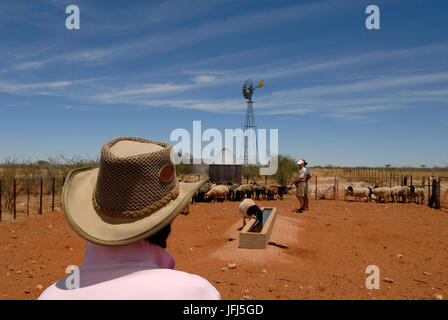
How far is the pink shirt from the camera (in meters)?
1.18

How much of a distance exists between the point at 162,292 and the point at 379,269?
6.78 m

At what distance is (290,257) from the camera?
24.9 feet

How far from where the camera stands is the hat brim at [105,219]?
1386mm

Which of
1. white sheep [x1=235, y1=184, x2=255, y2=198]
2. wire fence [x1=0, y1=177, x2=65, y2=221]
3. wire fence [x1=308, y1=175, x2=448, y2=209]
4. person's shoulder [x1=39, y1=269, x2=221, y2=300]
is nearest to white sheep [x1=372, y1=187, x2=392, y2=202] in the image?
wire fence [x1=308, y1=175, x2=448, y2=209]

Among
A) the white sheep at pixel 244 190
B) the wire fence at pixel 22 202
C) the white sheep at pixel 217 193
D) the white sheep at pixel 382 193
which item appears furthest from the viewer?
the white sheep at pixel 244 190

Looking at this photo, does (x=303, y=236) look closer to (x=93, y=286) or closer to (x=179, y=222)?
(x=179, y=222)

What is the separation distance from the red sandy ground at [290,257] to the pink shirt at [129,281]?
14.1 ft

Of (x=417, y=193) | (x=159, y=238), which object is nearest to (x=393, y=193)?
(x=417, y=193)

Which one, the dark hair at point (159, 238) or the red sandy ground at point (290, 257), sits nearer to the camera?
the dark hair at point (159, 238)

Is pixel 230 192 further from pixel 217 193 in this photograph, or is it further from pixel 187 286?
pixel 187 286

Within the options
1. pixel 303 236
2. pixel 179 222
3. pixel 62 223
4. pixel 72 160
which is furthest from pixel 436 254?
pixel 72 160

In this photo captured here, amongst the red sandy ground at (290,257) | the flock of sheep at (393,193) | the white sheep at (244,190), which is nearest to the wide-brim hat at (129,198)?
the red sandy ground at (290,257)

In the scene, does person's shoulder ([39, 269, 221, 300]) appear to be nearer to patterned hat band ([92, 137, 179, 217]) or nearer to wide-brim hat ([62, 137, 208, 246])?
wide-brim hat ([62, 137, 208, 246])

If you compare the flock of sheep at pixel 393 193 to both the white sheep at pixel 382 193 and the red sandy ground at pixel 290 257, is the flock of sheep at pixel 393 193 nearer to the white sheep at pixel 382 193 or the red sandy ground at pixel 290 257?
the white sheep at pixel 382 193
